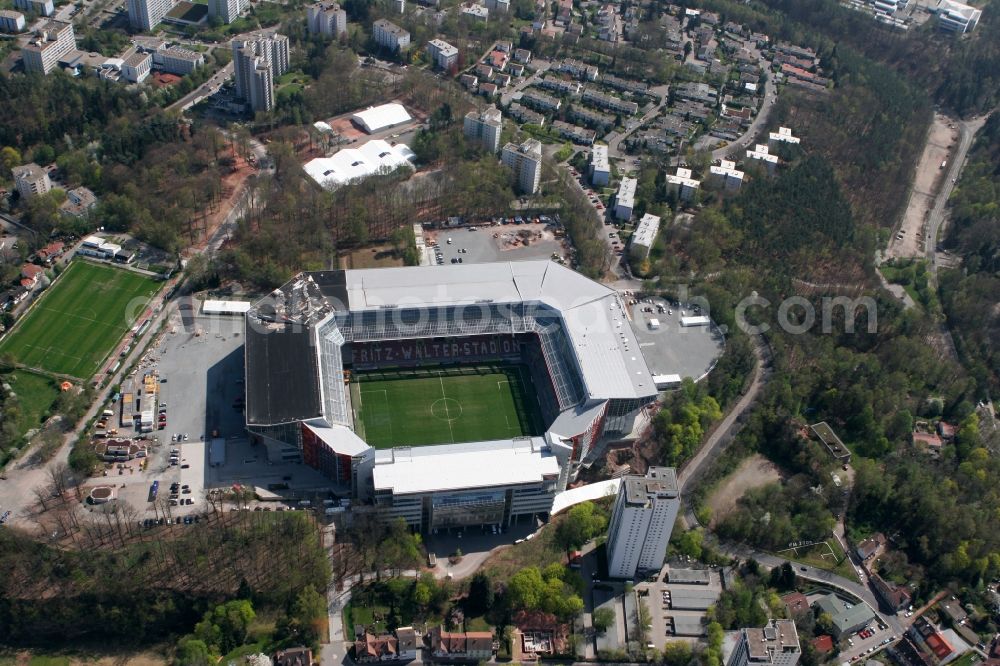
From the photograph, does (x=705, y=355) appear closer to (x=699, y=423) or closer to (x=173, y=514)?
(x=699, y=423)

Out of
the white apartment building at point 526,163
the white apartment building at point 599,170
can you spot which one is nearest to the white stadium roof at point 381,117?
the white apartment building at point 526,163

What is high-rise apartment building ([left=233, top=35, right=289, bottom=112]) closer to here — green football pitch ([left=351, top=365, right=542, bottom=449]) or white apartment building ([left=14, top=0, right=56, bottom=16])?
white apartment building ([left=14, top=0, right=56, bottom=16])

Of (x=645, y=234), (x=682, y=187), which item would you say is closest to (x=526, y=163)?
(x=645, y=234)

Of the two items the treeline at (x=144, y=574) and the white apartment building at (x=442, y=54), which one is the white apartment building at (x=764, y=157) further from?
the treeline at (x=144, y=574)

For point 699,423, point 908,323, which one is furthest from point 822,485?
point 908,323

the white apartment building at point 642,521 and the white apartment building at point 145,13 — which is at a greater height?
the white apartment building at point 145,13

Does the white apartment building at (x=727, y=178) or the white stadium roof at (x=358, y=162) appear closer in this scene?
the white stadium roof at (x=358, y=162)
